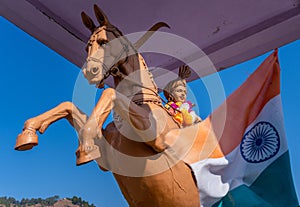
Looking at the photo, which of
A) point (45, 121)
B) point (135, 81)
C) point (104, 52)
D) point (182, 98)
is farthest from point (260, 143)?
point (45, 121)

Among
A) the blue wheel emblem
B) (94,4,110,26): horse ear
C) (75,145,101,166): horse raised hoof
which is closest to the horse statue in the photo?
(94,4,110,26): horse ear

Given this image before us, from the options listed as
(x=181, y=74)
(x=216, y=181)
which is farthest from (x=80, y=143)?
(x=181, y=74)

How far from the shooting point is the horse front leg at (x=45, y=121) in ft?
2.60

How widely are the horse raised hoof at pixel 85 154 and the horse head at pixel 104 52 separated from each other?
207 millimetres

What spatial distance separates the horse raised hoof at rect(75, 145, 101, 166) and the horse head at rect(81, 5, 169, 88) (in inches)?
8.1

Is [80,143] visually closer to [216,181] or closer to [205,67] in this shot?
[216,181]

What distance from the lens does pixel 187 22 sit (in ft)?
4.93

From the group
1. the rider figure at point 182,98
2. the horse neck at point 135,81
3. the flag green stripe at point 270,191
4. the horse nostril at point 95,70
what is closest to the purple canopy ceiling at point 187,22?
the rider figure at point 182,98

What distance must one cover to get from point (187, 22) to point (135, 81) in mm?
592

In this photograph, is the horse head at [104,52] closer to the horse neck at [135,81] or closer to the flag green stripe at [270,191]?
the horse neck at [135,81]

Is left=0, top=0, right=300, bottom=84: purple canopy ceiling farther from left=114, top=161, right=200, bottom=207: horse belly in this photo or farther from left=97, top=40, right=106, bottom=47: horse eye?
left=114, top=161, right=200, bottom=207: horse belly

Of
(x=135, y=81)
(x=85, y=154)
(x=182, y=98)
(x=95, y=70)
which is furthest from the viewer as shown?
(x=182, y=98)

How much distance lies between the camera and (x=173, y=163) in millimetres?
975

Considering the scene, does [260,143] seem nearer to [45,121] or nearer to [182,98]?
[182,98]
